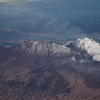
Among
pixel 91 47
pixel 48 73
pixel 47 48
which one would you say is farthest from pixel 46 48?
pixel 91 47

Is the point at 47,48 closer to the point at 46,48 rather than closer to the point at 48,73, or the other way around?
the point at 46,48

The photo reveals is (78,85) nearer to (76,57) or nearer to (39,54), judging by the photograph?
(76,57)

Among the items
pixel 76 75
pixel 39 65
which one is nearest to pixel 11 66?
pixel 39 65

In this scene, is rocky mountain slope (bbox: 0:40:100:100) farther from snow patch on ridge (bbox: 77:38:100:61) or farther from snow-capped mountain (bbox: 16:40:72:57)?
snow patch on ridge (bbox: 77:38:100:61)

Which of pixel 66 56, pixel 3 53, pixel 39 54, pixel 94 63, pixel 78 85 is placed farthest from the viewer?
pixel 3 53

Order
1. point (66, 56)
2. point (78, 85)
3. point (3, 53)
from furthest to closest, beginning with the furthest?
point (3, 53), point (66, 56), point (78, 85)

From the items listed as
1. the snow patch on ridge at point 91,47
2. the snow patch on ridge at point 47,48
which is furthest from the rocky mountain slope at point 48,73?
the snow patch on ridge at point 91,47

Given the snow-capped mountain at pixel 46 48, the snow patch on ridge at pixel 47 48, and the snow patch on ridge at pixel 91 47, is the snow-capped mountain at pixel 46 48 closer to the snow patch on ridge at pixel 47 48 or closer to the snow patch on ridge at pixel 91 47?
the snow patch on ridge at pixel 47 48

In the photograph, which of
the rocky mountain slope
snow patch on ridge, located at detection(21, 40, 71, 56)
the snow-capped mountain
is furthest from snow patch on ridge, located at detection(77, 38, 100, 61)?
snow patch on ridge, located at detection(21, 40, 71, 56)
